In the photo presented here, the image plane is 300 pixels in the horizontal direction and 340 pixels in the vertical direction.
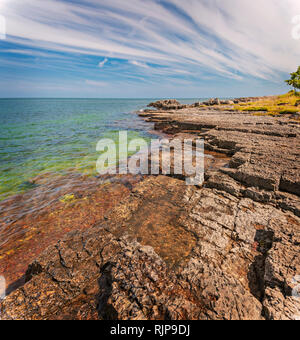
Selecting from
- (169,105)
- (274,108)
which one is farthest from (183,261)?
(169,105)

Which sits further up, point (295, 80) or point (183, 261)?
point (295, 80)

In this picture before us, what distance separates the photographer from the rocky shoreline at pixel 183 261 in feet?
8.50

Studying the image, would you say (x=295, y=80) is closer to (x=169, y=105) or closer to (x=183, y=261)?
(x=169, y=105)

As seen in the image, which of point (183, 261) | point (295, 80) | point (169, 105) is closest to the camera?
point (183, 261)

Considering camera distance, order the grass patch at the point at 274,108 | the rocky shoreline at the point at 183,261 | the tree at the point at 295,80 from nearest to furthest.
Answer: the rocky shoreline at the point at 183,261, the grass patch at the point at 274,108, the tree at the point at 295,80

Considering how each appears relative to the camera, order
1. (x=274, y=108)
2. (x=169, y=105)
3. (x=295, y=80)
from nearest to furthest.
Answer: (x=274, y=108) < (x=295, y=80) < (x=169, y=105)

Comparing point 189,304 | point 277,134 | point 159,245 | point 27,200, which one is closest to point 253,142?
point 277,134

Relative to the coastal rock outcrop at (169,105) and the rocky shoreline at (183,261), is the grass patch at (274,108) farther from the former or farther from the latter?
the rocky shoreline at (183,261)

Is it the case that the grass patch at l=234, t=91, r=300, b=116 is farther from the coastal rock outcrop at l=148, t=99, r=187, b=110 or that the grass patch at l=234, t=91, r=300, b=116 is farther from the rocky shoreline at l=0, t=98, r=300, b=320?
the rocky shoreline at l=0, t=98, r=300, b=320

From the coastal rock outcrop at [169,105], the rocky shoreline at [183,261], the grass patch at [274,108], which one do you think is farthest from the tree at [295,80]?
the rocky shoreline at [183,261]

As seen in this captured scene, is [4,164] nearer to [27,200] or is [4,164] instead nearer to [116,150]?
[27,200]

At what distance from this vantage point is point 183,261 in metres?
3.42

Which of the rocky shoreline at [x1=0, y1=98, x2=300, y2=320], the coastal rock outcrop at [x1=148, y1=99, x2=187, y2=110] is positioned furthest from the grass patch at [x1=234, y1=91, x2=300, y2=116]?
the rocky shoreline at [x1=0, y1=98, x2=300, y2=320]

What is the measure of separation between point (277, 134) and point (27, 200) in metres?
16.4
